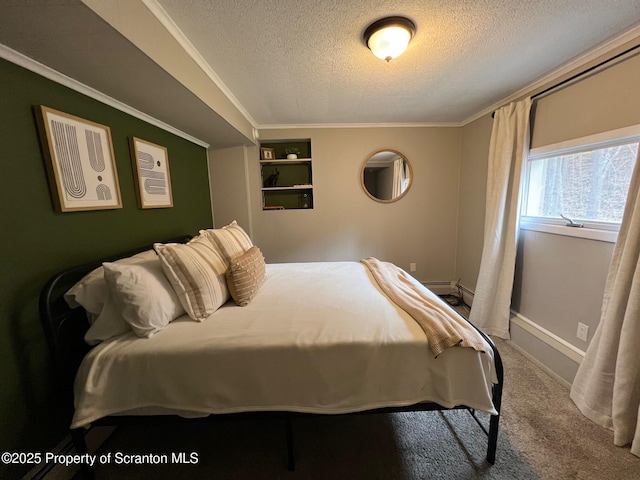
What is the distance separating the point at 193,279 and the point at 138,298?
263 millimetres

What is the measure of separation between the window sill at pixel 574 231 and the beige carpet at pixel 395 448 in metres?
1.11

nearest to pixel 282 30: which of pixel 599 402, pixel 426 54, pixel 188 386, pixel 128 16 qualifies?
pixel 128 16

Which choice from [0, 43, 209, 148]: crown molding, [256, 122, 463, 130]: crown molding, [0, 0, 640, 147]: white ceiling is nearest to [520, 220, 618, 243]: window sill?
[0, 0, 640, 147]: white ceiling

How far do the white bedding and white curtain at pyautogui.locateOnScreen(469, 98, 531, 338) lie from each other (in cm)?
148

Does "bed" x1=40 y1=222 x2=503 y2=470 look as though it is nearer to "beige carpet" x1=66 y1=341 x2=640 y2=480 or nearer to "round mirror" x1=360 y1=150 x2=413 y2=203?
"beige carpet" x1=66 y1=341 x2=640 y2=480

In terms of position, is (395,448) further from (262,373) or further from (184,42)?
(184,42)

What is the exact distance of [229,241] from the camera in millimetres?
1864

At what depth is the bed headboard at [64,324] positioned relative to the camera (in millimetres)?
1098

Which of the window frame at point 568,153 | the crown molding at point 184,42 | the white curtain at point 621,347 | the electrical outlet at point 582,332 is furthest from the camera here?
the electrical outlet at point 582,332

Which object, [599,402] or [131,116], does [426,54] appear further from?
[599,402]

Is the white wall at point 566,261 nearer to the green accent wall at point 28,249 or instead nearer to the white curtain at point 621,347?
the white curtain at point 621,347

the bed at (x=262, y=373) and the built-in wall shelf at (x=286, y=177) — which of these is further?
the built-in wall shelf at (x=286, y=177)

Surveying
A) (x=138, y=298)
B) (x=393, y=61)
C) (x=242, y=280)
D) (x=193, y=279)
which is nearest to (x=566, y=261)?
(x=393, y=61)

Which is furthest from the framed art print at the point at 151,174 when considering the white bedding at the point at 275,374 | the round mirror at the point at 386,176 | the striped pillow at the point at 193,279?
the round mirror at the point at 386,176
